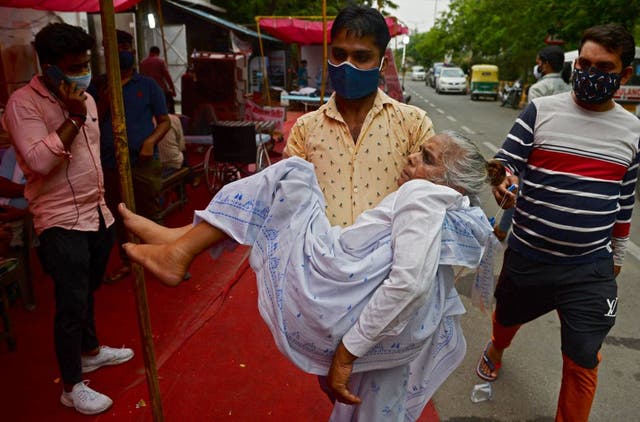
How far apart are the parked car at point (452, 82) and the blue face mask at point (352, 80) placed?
30.8 meters

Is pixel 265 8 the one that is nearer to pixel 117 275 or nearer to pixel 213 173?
pixel 213 173

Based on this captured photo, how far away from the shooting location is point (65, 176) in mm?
2572

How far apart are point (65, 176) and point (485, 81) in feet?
86.6

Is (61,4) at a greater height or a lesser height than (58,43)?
greater

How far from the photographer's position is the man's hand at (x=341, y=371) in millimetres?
1562

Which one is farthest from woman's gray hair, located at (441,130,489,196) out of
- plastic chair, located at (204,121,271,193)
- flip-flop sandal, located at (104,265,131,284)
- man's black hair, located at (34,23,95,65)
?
plastic chair, located at (204,121,271,193)

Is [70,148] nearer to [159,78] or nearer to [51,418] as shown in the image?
[51,418]

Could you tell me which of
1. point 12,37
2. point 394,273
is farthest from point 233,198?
point 12,37

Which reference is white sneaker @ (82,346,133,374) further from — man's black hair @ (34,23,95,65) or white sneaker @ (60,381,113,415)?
man's black hair @ (34,23,95,65)

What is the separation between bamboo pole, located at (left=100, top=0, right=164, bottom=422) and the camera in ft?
5.19

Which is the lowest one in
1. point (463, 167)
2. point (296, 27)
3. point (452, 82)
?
point (452, 82)

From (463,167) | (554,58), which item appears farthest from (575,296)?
(554,58)

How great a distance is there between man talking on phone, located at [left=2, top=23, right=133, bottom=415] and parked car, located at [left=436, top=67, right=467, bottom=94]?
30527 mm

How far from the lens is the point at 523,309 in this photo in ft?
8.77
